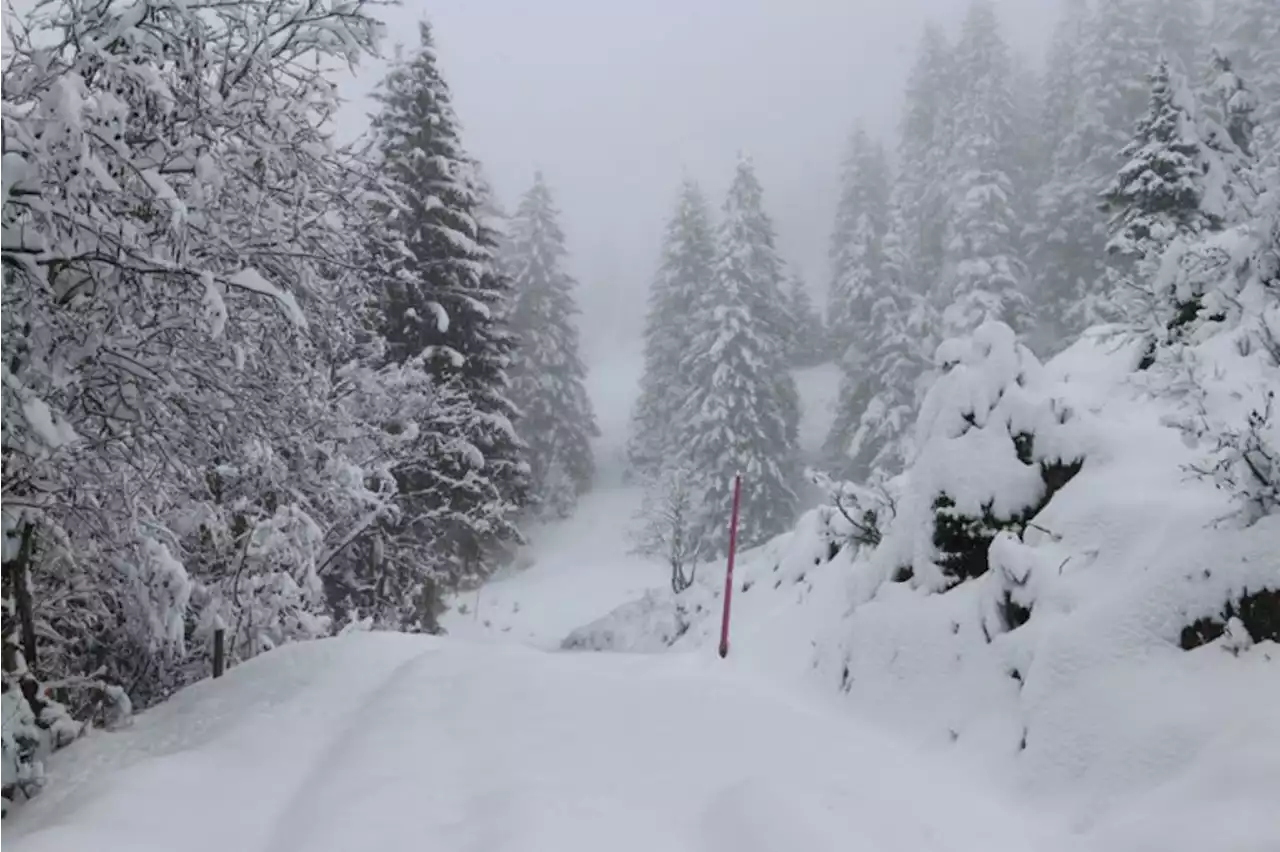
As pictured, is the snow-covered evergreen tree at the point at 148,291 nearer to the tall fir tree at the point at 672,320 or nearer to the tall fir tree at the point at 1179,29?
the tall fir tree at the point at 672,320

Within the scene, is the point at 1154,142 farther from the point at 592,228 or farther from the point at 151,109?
the point at 592,228

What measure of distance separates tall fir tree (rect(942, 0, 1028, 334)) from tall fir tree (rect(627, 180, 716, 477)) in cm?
1060

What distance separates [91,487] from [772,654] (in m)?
5.58

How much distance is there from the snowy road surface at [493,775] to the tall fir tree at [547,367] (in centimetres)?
2827

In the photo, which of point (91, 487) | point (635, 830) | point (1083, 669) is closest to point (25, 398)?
point (91, 487)

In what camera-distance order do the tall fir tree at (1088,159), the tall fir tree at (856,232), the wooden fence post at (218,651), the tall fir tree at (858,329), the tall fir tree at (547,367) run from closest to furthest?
the wooden fence post at (218,651) → the tall fir tree at (1088,159) → the tall fir tree at (858,329) → the tall fir tree at (547,367) → the tall fir tree at (856,232)

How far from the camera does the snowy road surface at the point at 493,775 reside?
3801mm

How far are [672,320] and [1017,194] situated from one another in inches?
602

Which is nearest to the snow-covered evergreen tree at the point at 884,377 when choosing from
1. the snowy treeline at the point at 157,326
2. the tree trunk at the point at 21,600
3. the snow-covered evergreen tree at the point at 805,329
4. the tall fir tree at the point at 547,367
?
the snow-covered evergreen tree at the point at 805,329

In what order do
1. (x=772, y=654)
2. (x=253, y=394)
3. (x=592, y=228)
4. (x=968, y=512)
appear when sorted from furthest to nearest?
(x=592, y=228), (x=772, y=654), (x=968, y=512), (x=253, y=394)

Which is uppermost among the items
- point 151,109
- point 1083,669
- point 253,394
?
point 151,109

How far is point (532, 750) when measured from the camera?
15.6 feet

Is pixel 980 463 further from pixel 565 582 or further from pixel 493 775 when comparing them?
pixel 565 582

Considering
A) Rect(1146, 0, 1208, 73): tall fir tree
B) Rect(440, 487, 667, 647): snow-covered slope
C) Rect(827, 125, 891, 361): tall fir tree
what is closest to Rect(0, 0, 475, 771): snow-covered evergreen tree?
Rect(440, 487, 667, 647): snow-covered slope
